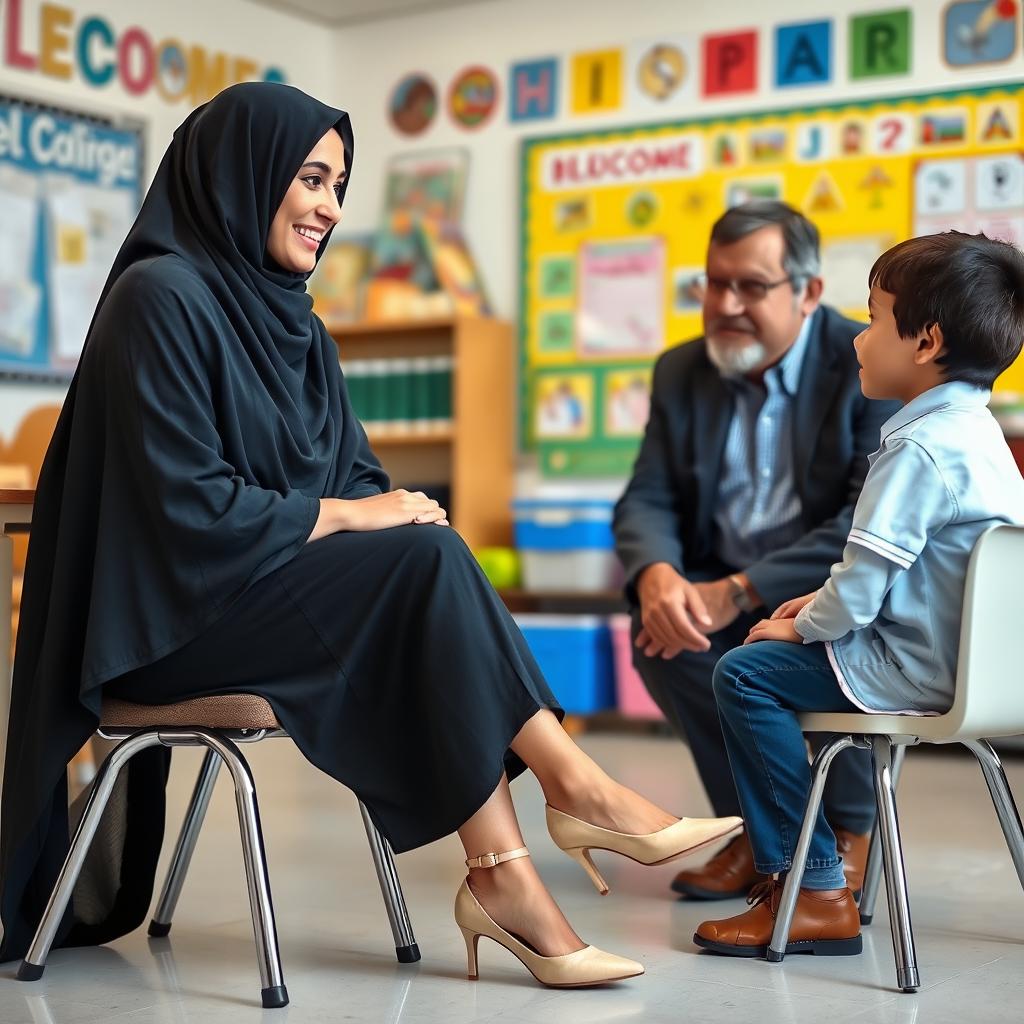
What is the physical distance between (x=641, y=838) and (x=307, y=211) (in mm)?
961

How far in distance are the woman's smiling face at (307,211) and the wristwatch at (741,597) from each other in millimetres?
957

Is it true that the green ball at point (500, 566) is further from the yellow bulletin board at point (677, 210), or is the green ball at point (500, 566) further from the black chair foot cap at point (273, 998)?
the black chair foot cap at point (273, 998)

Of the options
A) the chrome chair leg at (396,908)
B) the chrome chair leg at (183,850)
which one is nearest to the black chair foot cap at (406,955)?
the chrome chair leg at (396,908)

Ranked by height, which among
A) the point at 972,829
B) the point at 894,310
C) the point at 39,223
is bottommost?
the point at 972,829

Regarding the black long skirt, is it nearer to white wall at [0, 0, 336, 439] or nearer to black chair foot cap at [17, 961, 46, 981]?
black chair foot cap at [17, 961, 46, 981]

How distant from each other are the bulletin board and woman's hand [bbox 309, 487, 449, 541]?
352cm

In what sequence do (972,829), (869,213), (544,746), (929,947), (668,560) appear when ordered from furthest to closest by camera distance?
(869,213) → (972,829) → (668,560) → (929,947) → (544,746)

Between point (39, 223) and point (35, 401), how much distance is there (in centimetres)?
61

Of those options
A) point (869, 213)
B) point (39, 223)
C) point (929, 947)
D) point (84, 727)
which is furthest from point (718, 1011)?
point (39, 223)

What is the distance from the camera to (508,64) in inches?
238

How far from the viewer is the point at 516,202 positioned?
6.04 m

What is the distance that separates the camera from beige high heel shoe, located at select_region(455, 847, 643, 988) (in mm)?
1922

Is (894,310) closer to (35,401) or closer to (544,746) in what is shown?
(544,746)

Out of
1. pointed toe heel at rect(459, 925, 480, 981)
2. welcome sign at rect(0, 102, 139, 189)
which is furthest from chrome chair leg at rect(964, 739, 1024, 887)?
welcome sign at rect(0, 102, 139, 189)
